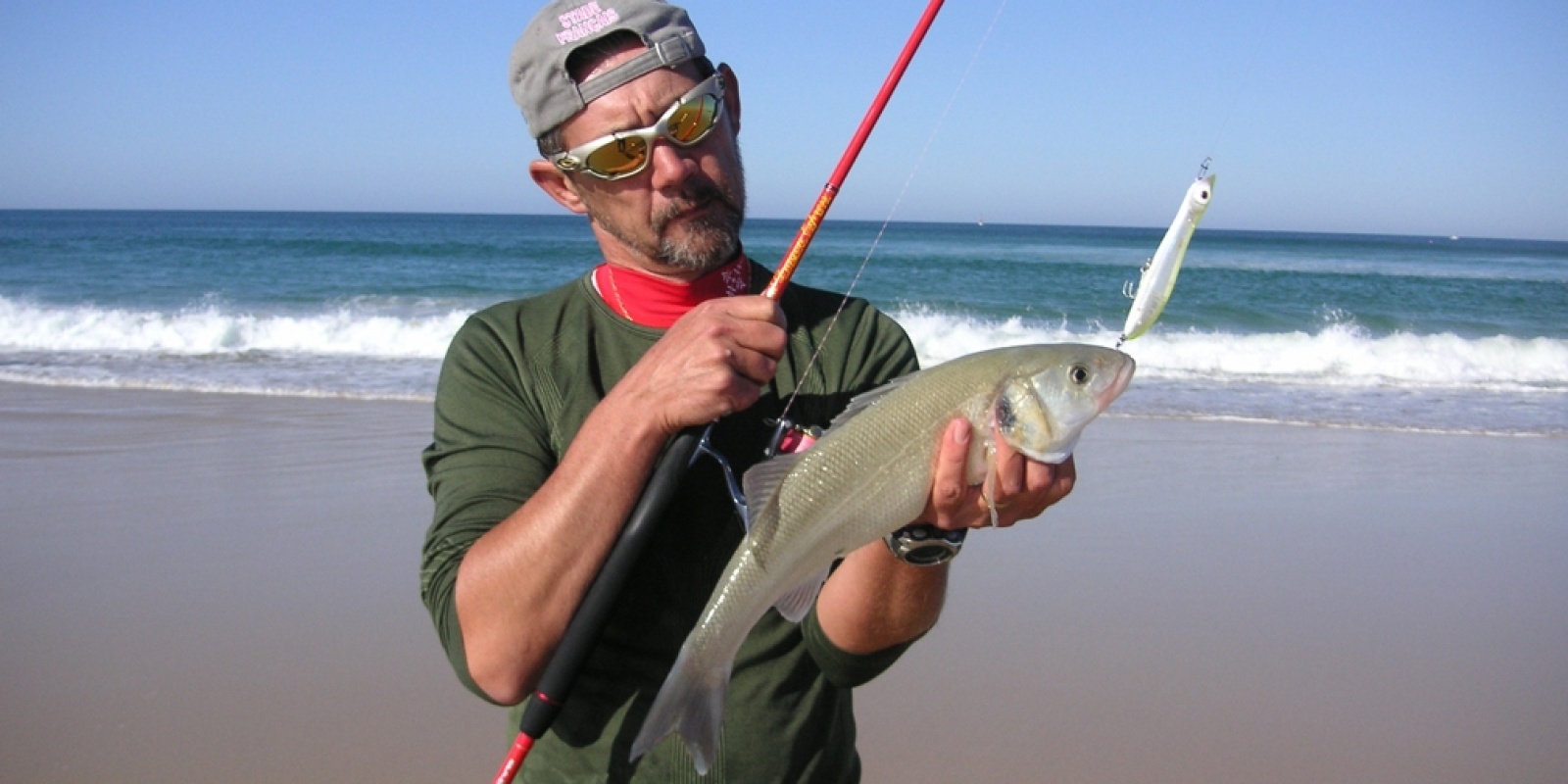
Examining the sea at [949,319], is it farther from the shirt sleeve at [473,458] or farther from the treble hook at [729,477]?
the shirt sleeve at [473,458]

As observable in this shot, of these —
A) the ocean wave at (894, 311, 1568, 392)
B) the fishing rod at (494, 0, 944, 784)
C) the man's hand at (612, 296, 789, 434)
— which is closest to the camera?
the man's hand at (612, 296, 789, 434)

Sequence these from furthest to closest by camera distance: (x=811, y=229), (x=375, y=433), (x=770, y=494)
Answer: (x=375, y=433) < (x=811, y=229) < (x=770, y=494)

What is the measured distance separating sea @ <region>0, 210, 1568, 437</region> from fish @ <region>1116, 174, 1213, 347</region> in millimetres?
604

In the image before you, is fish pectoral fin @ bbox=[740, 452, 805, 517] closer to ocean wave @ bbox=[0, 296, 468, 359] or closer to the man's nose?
the man's nose

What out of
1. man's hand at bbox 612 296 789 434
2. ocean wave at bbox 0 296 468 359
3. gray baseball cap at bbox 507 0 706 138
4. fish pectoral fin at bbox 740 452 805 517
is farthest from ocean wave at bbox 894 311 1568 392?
man's hand at bbox 612 296 789 434

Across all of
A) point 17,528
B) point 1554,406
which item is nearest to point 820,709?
point 17,528

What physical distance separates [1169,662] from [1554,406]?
9418mm

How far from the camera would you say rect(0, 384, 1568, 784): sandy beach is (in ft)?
14.2

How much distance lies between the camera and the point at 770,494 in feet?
6.38

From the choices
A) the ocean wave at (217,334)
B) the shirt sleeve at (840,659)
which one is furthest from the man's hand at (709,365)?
the ocean wave at (217,334)

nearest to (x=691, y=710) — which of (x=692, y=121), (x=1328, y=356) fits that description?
(x=692, y=121)

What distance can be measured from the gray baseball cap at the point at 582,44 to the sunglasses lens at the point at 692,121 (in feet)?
0.27

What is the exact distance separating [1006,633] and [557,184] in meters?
3.72

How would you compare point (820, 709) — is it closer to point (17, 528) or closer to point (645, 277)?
point (645, 277)
